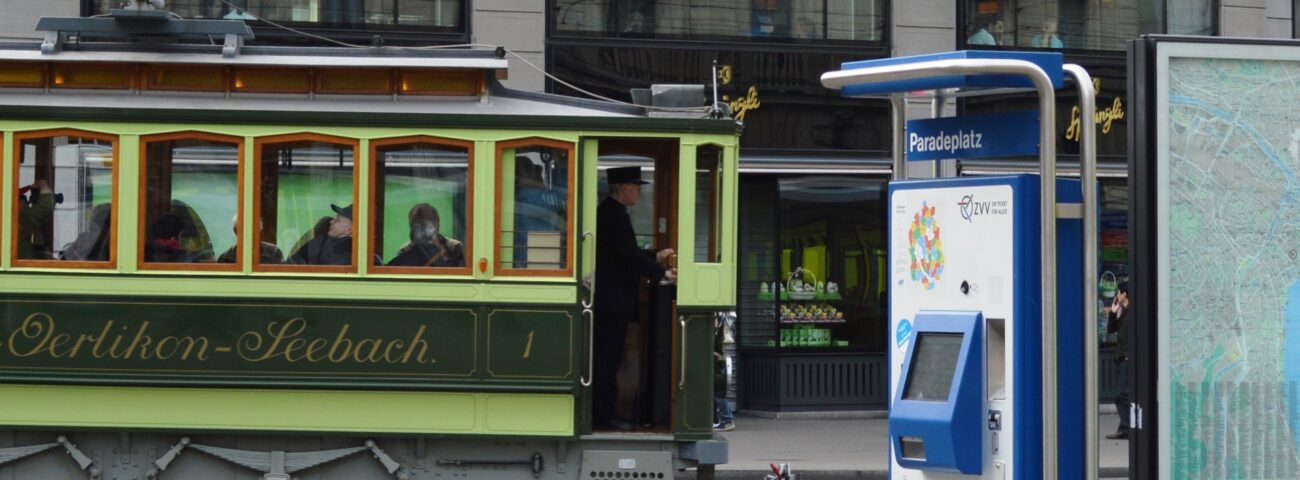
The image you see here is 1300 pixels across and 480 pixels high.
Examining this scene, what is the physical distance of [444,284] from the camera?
9.33m

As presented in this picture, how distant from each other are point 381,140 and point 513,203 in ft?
2.69

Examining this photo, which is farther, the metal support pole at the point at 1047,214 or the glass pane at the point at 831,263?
the glass pane at the point at 831,263

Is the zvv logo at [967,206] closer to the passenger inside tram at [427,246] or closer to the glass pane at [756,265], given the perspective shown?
the passenger inside tram at [427,246]

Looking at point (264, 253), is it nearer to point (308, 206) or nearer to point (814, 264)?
point (308, 206)

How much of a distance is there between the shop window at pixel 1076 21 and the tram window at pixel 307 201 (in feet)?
35.1

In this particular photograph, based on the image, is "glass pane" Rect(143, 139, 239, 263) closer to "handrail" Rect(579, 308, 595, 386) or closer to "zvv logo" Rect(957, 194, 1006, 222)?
"handrail" Rect(579, 308, 595, 386)

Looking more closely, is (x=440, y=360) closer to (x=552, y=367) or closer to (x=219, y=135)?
(x=552, y=367)

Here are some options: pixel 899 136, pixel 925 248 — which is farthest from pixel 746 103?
pixel 925 248

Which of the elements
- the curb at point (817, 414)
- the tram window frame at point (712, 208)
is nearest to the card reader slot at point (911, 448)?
the tram window frame at point (712, 208)

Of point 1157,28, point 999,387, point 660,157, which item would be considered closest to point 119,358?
point 660,157

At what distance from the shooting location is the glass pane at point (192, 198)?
9.33 m

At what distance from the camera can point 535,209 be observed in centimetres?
948

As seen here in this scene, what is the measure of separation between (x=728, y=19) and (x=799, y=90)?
1076mm

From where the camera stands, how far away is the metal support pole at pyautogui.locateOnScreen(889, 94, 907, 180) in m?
7.77
